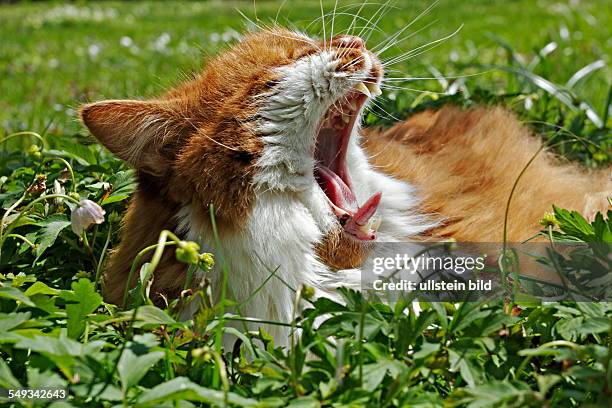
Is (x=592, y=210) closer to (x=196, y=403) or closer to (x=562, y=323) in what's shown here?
(x=562, y=323)

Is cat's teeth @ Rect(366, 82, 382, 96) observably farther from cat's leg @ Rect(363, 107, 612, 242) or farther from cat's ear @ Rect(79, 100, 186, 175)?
cat's ear @ Rect(79, 100, 186, 175)

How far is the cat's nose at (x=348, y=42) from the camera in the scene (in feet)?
7.40

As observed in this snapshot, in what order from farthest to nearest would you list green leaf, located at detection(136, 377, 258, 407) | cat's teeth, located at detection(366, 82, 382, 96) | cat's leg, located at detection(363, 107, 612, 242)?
1. cat's leg, located at detection(363, 107, 612, 242)
2. cat's teeth, located at detection(366, 82, 382, 96)
3. green leaf, located at detection(136, 377, 258, 407)

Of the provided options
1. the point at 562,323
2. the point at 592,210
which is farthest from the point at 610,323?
the point at 592,210

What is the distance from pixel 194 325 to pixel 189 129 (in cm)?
70

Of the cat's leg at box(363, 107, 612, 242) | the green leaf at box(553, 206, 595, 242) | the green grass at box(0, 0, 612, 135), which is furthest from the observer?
the green grass at box(0, 0, 612, 135)

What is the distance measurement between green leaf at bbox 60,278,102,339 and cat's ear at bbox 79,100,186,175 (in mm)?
522

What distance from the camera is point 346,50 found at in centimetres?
221

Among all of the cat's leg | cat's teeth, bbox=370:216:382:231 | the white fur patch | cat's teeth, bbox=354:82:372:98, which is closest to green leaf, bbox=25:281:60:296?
the white fur patch

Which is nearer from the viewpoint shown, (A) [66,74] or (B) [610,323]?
(B) [610,323]

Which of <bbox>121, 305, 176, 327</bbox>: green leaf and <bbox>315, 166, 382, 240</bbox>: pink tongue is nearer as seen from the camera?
<bbox>121, 305, 176, 327</bbox>: green leaf

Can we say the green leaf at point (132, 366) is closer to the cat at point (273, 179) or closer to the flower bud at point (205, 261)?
the flower bud at point (205, 261)

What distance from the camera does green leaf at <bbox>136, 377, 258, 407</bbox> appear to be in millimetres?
1332

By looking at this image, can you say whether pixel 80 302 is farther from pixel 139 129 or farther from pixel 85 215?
pixel 139 129
